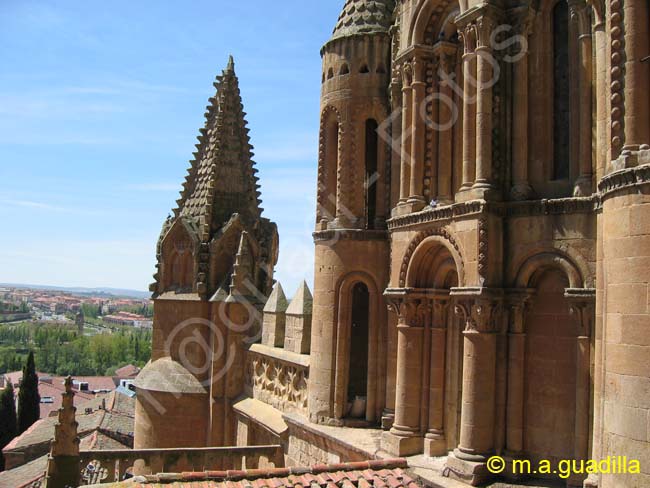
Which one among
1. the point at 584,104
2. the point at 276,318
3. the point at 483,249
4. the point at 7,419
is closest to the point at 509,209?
the point at 483,249

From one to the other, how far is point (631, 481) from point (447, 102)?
7603 millimetres

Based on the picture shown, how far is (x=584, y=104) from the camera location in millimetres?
10383

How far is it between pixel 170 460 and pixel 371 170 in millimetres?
7974

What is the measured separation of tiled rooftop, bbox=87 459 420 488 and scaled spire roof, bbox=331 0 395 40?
955 centimetres

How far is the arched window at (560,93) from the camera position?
1119 cm

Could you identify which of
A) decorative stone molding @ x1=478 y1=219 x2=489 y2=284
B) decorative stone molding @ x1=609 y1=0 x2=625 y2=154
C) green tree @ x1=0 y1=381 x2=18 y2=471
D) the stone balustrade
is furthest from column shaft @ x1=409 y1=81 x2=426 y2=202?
green tree @ x1=0 y1=381 x2=18 y2=471

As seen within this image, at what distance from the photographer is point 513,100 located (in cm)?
1141

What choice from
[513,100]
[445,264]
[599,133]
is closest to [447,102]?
[513,100]

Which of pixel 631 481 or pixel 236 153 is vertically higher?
pixel 236 153

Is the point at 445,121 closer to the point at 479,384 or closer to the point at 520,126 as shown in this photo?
the point at 520,126

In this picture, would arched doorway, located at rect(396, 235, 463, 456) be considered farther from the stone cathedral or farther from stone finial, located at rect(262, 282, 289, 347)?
stone finial, located at rect(262, 282, 289, 347)

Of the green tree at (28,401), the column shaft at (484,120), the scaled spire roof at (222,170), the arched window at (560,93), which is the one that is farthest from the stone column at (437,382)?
the green tree at (28,401)

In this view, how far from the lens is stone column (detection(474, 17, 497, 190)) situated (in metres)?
11.2

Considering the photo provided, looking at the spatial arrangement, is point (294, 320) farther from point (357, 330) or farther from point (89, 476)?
point (89, 476)
